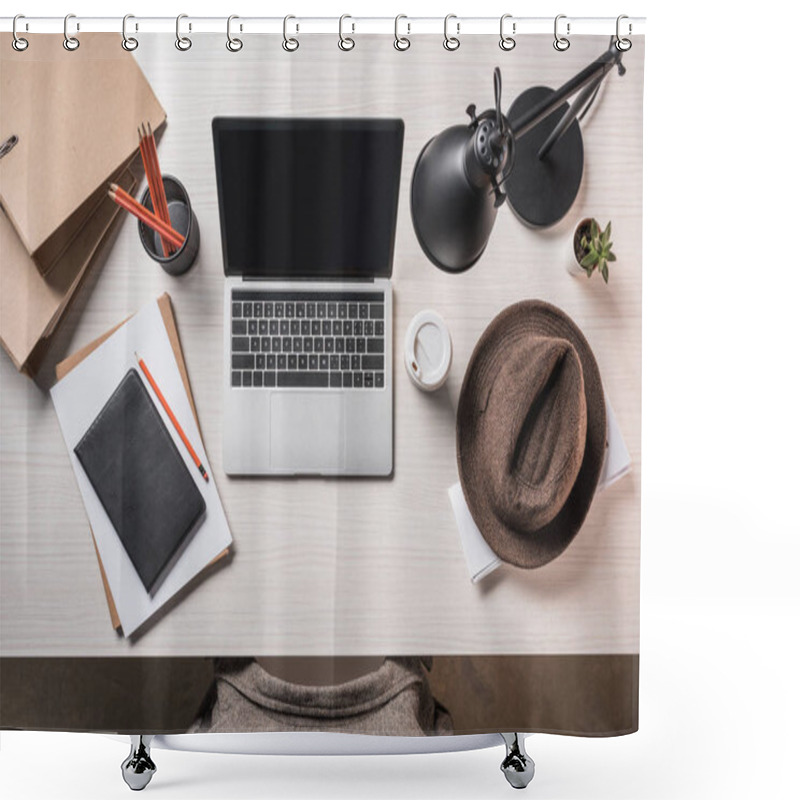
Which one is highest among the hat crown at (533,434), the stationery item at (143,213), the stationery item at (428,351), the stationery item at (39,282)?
the stationery item at (143,213)

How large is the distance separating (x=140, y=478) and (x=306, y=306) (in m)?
0.37

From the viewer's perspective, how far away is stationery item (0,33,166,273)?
1.39 m

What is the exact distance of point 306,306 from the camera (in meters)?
1.40

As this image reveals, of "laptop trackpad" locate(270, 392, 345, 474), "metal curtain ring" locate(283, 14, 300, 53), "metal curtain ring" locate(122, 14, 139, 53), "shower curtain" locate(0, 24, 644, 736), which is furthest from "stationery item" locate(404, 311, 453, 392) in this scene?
"metal curtain ring" locate(122, 14, 139, 53)

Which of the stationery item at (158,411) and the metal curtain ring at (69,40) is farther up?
the metal curtain ring at (69,40)

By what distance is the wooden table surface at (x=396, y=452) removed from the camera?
4.59 ft

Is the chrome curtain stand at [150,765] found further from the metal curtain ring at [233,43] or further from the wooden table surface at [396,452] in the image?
the metal curtain ring at [233,43]

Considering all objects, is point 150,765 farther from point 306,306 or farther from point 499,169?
point 499,169

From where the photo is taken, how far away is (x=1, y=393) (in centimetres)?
142

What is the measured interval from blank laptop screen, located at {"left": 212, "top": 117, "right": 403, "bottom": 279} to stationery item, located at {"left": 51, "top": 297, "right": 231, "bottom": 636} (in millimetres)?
170

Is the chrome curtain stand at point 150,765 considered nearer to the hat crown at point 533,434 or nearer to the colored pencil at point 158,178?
the hat crown at point 533,434

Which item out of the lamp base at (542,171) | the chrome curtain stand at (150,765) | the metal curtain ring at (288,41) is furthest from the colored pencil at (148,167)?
the chrome curtain stand at (150,765)

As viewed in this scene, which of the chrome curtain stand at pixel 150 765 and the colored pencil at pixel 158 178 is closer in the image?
the colored pencil at pixel 158 178

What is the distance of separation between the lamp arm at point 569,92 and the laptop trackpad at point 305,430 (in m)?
0.50
